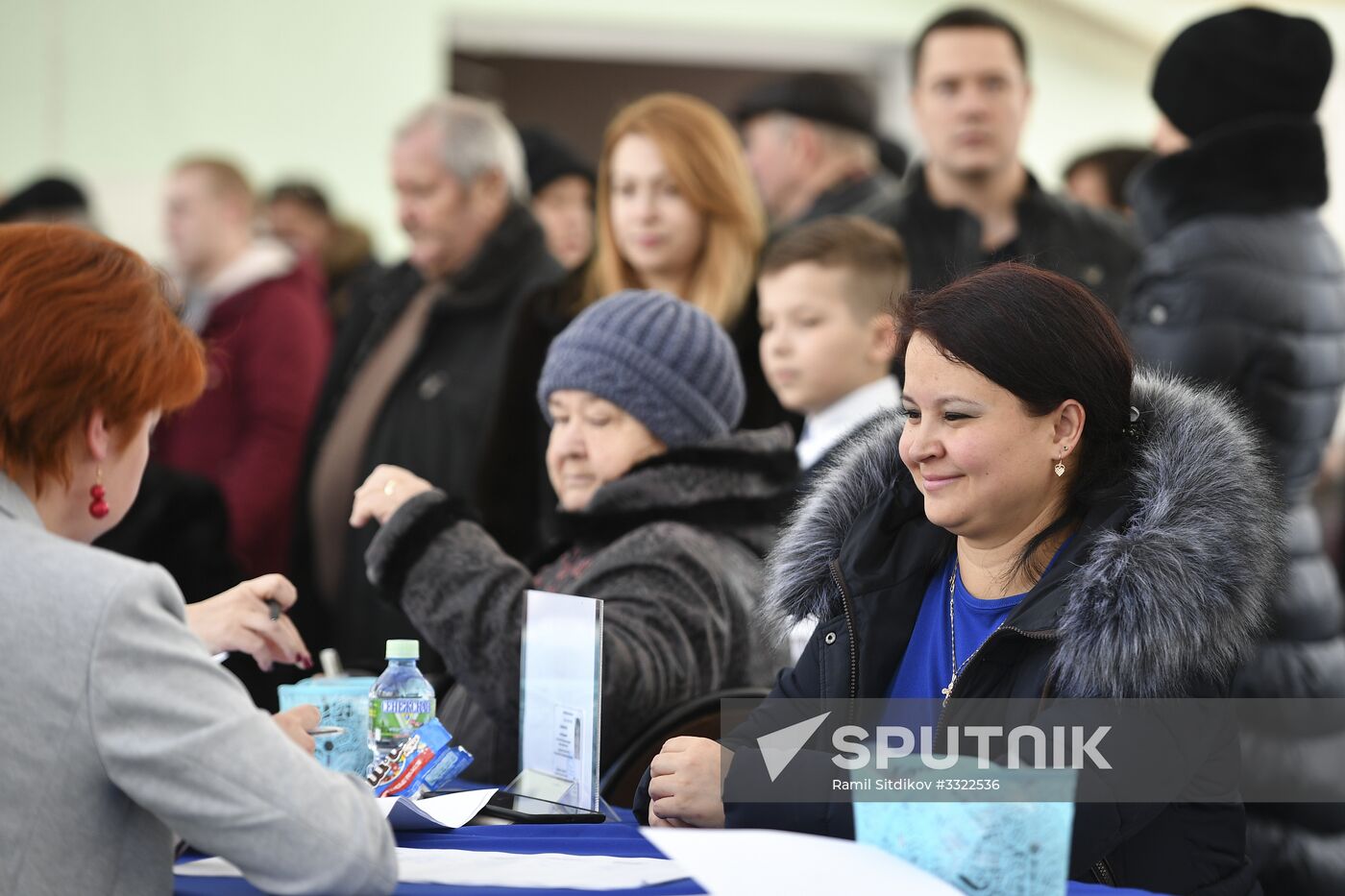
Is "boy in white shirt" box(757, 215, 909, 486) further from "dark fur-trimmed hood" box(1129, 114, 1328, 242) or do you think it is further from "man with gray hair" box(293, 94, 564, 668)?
"man with gray hair" box(293, 94, 564, 668)

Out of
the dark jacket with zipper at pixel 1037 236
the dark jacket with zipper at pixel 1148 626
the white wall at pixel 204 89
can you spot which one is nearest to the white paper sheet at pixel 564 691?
the dark jacket with zipper at pixel 1148 626

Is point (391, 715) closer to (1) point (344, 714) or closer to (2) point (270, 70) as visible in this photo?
(1) point (344, 714)

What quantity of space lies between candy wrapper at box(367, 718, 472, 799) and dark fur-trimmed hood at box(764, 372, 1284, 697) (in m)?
0.78

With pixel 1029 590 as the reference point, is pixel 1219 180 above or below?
above

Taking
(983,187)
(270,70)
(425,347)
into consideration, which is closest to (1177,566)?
(983,187)

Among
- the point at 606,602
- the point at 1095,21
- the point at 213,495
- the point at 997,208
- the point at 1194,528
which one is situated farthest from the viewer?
the point at 1095,21

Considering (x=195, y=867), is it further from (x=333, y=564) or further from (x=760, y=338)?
(x=333, y=564)

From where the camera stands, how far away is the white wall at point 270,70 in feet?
25.8

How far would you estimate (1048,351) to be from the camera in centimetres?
182

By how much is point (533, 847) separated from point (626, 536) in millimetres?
889

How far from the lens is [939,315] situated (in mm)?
1861

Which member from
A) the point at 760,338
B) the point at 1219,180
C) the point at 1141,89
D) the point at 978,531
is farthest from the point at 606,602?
the point at 1141,89

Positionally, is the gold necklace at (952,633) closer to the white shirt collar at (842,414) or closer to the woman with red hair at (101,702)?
the woman with red hair at (101,702)

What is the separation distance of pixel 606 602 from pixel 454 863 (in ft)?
2.75
